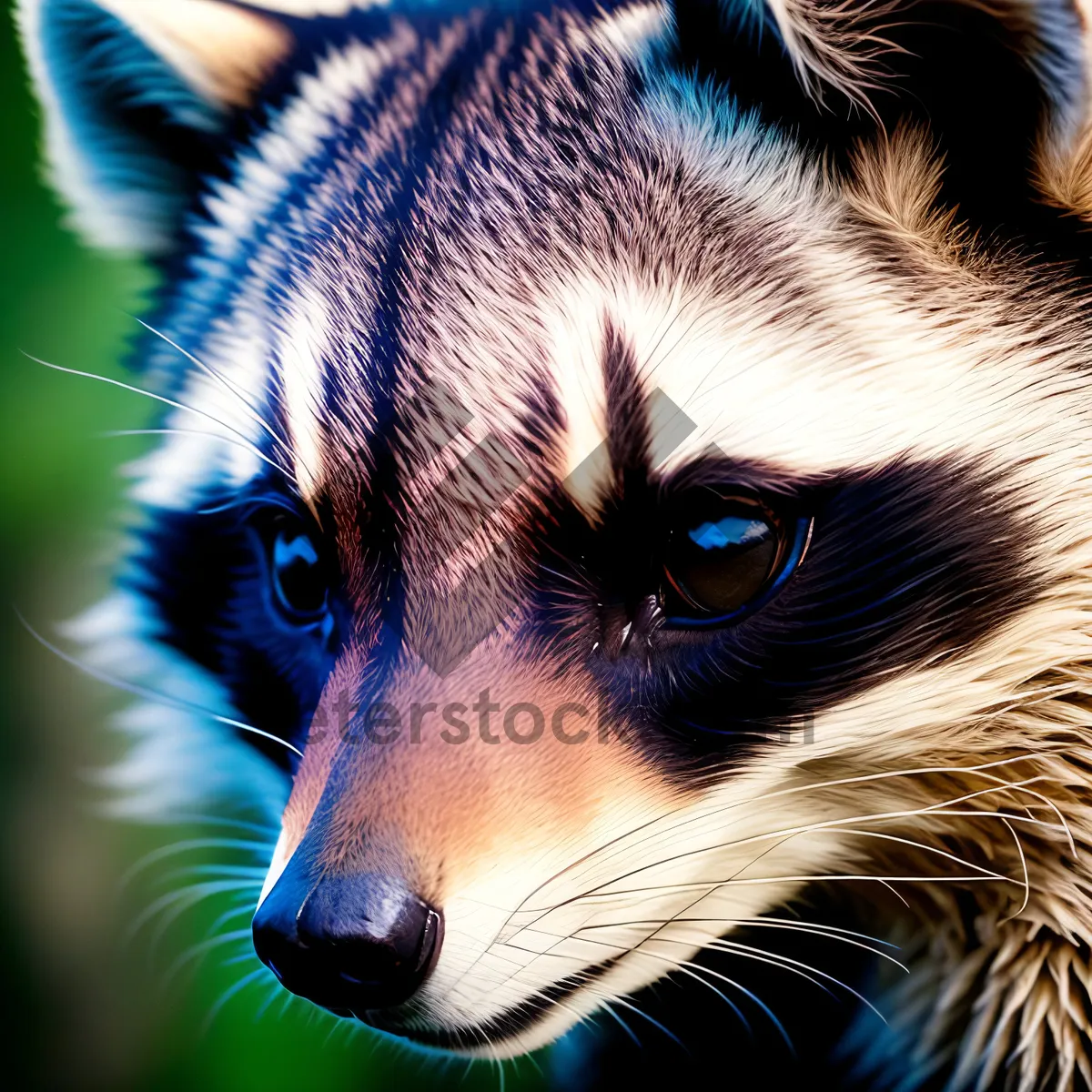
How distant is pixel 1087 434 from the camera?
455 millimetres

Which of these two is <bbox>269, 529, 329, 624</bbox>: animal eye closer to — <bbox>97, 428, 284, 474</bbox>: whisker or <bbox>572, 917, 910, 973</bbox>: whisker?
<bbox>97, 428, 284, 474</bbox>: whisker

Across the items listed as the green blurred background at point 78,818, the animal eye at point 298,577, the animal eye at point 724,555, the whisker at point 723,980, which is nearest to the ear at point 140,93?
the green blurred background at point 78,818

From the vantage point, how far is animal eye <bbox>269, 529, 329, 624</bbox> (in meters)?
0.53

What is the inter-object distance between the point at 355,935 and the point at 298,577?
196 mm

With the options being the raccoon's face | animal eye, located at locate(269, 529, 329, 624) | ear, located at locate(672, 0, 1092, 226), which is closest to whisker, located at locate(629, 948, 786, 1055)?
the raccoon's face

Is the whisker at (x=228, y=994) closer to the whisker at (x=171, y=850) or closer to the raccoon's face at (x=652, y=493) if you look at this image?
the whisker at (x=171, y=850)

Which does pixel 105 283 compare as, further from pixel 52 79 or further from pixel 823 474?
pixel 823 474

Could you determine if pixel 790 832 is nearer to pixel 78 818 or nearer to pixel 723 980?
pixel 723 980

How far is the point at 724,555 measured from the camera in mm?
439

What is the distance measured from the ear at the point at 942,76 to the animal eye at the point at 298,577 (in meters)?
0.28

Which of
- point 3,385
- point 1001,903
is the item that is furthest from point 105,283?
point 1001,903

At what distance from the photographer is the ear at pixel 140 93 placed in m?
0.56

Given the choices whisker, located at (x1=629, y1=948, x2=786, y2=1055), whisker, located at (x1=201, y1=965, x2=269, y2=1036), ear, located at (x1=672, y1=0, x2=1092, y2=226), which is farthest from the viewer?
whisker, located at (x1=201, y1=965, x2=269, y2=1036)

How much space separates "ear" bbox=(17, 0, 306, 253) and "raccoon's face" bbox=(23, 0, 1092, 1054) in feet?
0.44
